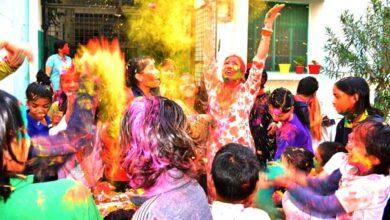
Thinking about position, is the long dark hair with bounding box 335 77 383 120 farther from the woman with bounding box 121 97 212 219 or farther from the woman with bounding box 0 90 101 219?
the woman with bounding box 0 90 101 219

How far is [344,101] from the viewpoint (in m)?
4.32

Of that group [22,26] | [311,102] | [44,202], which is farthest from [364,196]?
[22,26]

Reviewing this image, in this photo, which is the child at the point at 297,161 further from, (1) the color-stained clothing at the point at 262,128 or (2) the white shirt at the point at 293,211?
(1) the color-stained clothing at the point at 262,128

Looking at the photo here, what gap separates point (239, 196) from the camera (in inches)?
106

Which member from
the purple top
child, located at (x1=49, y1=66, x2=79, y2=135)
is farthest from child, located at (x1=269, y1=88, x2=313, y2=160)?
child, located at (x1=49, y1=66, x2=79, y2=135)

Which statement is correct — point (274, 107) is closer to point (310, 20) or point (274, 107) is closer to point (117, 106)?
point (117, 106)

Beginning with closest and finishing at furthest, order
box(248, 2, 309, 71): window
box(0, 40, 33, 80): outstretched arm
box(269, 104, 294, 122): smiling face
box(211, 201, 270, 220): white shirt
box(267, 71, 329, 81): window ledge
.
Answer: box(211, 201, 270, 220): white shirt < box(0, 40, 33, 80): outstretched arm < box(269, 104, 294, 122): smiling face < box(267, 71, 329, 81): window ledge < box(248, 2, 309, 71): window

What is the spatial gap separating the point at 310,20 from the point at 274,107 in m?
7.41

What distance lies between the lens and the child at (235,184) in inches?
105

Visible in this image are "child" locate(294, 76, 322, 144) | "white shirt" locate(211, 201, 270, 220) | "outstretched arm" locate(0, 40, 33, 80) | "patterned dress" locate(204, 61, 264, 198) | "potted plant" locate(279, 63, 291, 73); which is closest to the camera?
"white shirt" locate(211, 201, 270, 220)

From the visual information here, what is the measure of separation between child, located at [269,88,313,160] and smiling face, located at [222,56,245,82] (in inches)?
18.4

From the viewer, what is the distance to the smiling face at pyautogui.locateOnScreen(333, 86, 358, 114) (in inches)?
168

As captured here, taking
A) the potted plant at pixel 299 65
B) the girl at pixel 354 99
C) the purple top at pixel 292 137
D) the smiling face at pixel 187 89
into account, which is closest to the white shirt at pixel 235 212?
the girl at pixel 354 99

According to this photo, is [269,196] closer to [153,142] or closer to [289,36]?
[153,142]
